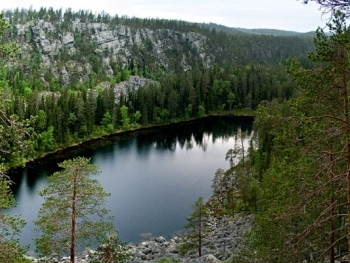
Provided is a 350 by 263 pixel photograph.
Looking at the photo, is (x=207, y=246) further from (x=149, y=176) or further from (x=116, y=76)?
(x=116, y=76)

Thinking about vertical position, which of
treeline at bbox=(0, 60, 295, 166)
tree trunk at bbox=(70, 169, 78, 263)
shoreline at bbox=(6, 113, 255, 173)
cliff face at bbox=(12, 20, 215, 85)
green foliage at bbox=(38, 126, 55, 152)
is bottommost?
shoreline at bbox=(6, 113, 255, 173)

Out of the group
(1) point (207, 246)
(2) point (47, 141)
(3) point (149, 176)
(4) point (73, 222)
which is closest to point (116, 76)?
(2) point (47, 141)

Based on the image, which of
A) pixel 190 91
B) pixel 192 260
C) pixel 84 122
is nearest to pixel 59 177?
pixel 192 260

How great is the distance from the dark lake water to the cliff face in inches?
2449

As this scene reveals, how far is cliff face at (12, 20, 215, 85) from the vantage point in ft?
475

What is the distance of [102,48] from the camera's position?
166125mm

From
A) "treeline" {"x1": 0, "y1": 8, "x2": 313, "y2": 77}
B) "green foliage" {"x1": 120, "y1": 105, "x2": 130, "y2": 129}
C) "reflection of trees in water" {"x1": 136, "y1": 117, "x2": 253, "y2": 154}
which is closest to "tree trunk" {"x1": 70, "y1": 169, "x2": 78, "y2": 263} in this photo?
"reflection of trees in water" {"x1": 136, "y1": 117, "x2": 253, "y2": 154}

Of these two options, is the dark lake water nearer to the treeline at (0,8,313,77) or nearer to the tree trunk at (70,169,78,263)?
the tree trunk at (70,169,78,263)

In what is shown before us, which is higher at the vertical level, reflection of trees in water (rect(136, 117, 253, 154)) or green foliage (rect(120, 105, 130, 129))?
green foliage (rect(120, 105, 130, 129))

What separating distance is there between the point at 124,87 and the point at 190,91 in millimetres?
25845

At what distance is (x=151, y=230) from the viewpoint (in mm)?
43781

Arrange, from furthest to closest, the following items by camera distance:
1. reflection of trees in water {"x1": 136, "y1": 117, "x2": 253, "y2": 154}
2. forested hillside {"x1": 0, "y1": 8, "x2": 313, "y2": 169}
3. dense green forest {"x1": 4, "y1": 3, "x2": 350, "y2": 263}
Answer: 1. forested hillside {"x1": 0, "y1": 8, "x2": 313, "y2": 169}
2. reflection of trees in water {"x1": 136, "y1": 117, "x2": 253, "y2": 154}
3. dense green forest {"x1": 4, "y1": 3, "x2": 350, "y2": 263}

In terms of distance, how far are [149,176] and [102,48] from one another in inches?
4513

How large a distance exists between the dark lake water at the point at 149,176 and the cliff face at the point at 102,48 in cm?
6221
